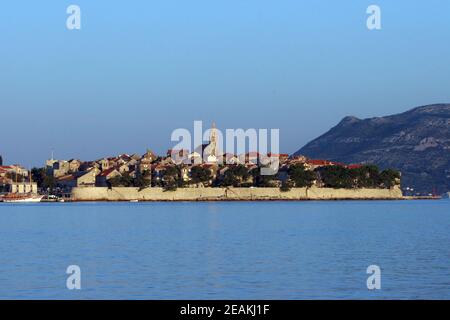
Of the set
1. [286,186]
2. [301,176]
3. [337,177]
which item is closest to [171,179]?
[286,186]

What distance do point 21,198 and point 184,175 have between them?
1904cm

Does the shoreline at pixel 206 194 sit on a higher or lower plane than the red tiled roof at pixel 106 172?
lower

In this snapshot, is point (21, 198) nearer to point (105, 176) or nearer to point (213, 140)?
point (105, 176)

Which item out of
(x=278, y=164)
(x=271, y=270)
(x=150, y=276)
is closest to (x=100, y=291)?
(x=150, y=276)

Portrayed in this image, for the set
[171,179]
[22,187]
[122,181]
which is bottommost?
[22,187]

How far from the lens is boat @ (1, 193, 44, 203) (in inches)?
4665

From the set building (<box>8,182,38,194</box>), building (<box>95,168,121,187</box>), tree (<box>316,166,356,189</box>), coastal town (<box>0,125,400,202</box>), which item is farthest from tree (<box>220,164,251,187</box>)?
building (<box>8,182,38,194</box>)

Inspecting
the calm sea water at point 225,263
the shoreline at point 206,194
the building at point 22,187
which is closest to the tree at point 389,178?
the shoreline at point 206,194

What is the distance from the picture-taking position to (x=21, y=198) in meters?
118

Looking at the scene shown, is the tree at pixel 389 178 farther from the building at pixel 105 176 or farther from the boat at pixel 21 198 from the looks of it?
the boat at pixel 21 198

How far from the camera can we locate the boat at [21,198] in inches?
4665

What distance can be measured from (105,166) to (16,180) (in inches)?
447

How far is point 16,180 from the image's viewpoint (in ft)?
417
